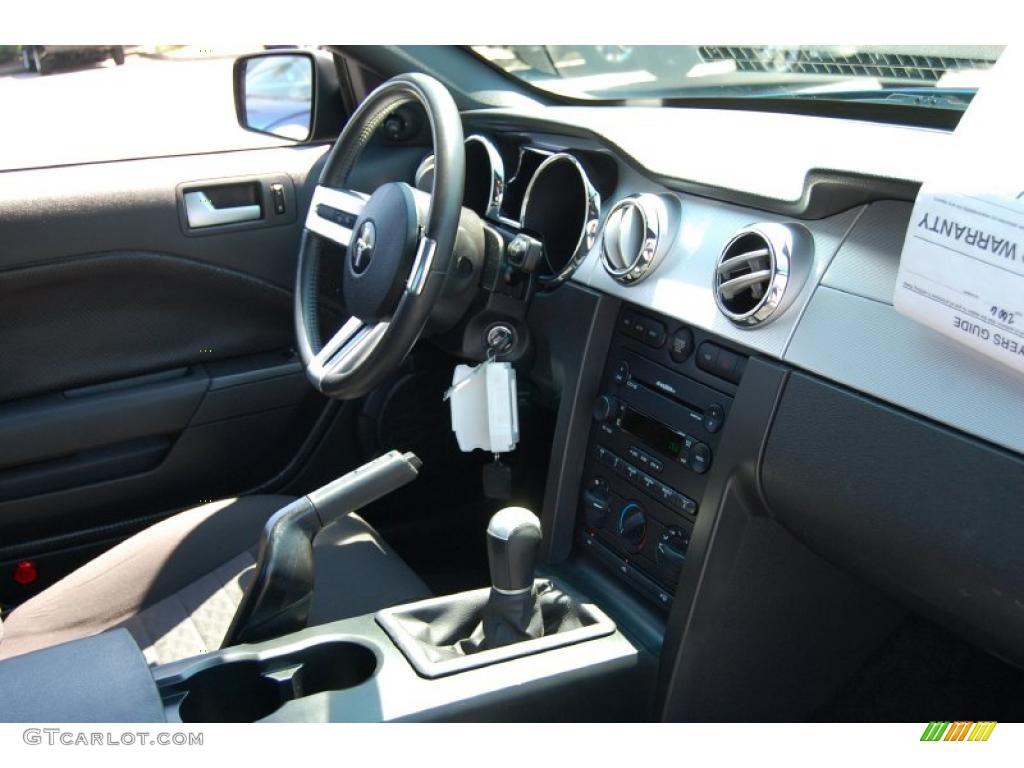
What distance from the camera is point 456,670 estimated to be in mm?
1266

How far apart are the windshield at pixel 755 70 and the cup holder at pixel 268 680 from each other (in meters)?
1.09

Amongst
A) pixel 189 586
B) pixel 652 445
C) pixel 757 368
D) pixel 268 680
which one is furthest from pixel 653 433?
pixel 189 586

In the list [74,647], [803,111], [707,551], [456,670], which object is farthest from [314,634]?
[803,111]

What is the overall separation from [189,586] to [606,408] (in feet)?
2.28

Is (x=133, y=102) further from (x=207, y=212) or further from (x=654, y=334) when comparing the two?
(x=654, y=334)

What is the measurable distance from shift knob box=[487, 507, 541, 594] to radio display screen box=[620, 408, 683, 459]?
22 cm

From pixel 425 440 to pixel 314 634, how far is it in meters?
0.88

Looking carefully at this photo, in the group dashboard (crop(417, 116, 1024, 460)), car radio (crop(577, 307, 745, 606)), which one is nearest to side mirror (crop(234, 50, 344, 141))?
dashboard (crop(417, 116, 1024, 460))

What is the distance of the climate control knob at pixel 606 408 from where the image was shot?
5.07ft

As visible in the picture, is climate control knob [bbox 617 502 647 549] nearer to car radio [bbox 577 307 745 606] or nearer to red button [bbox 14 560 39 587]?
car radio [bbox 577 307 745 606]

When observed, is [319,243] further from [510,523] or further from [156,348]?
[510,523]

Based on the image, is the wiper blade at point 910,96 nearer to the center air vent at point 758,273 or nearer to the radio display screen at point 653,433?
the center air vent at point 758,273

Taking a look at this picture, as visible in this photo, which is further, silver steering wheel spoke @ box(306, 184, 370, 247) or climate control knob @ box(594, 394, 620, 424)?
silver steering wheel spoke @ box(306, 184, 370, 247)

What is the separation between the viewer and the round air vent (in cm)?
144
